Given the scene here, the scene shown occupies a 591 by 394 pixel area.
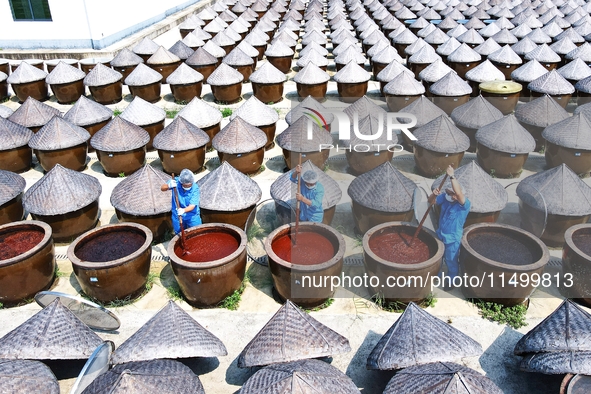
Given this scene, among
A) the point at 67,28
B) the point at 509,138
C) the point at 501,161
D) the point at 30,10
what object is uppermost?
the point at 30,10

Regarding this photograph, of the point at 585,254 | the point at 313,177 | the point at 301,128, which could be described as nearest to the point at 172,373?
the point at 313,177

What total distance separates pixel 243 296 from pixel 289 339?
209 centimetres

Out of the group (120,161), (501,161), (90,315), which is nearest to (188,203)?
(90,315)

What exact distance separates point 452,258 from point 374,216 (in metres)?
1.53

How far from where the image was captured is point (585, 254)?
6844 millimetres

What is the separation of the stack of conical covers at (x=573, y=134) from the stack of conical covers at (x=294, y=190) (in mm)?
5601

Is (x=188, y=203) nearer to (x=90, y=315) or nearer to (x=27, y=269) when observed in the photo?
(x=90, y=315)

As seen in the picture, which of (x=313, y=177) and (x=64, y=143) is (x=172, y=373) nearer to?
(x=313, y=177)

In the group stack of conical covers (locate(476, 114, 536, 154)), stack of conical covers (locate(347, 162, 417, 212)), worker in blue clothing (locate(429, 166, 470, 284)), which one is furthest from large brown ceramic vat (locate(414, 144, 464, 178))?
worker in blue clothing (locate(429, 166, 470, 284))

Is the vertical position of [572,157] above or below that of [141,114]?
below

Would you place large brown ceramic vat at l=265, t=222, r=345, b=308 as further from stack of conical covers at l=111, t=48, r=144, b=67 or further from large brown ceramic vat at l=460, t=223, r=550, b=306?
stack of conical covers at l=111, t=48, r=144, b=67

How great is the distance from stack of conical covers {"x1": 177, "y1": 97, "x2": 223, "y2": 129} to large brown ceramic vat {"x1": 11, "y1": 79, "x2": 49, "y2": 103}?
24.4 feet

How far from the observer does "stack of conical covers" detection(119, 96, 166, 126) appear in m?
11.9

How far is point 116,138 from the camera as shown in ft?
34.9
